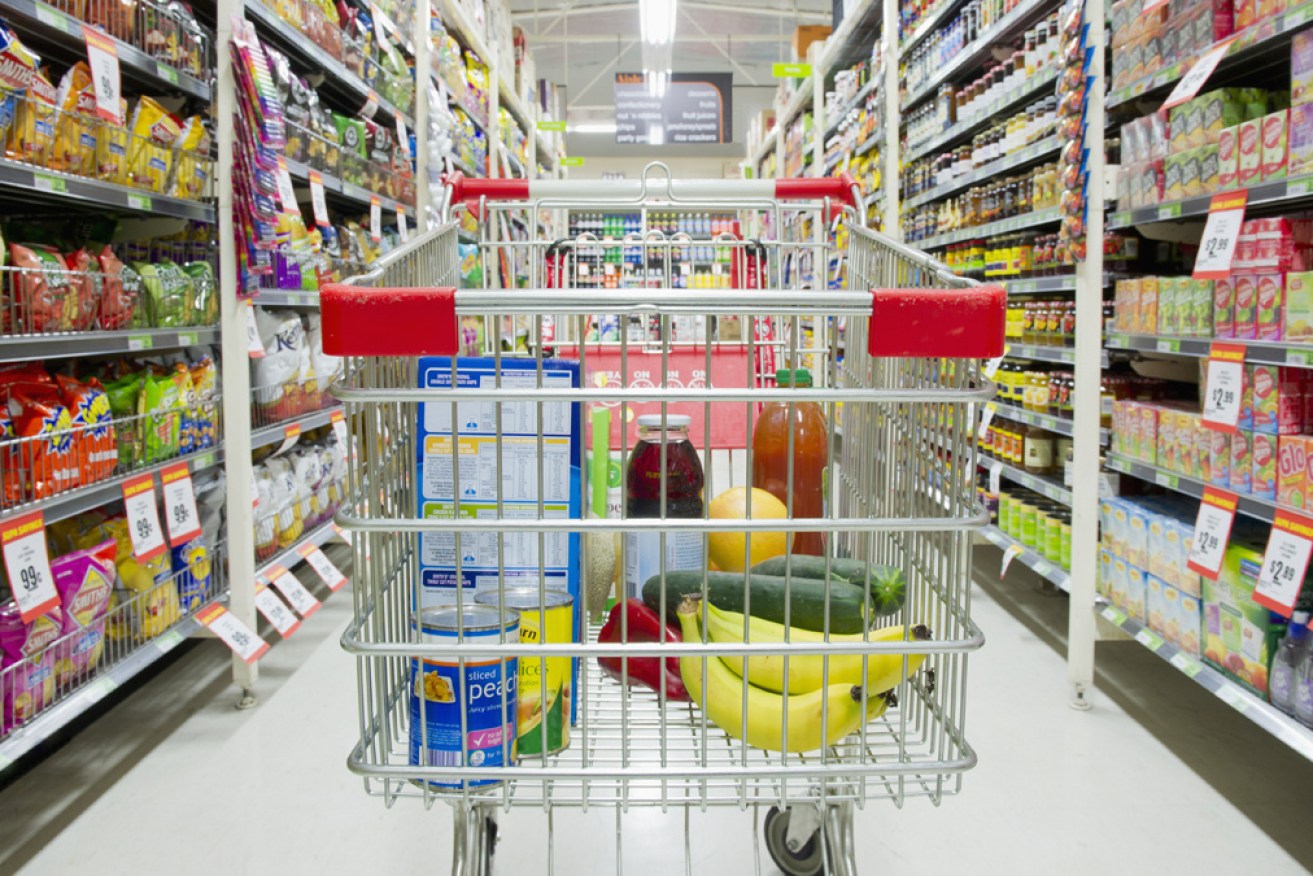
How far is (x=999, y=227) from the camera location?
3531 mm

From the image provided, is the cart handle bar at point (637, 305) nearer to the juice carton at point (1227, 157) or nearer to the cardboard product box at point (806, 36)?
the juice carton at point (1227, 157)

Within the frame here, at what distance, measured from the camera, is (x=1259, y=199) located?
6.79 feet

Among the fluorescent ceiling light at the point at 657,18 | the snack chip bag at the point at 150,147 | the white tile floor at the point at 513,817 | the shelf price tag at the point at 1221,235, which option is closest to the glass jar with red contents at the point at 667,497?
the white tile floor at the point at 513,817

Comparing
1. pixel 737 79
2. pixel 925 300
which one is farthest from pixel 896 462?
pixel 737 79

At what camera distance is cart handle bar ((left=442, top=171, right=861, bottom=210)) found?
1.69 meters

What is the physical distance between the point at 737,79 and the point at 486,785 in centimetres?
1604

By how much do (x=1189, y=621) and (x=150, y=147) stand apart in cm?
274

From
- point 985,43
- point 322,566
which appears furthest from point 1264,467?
point 322,566

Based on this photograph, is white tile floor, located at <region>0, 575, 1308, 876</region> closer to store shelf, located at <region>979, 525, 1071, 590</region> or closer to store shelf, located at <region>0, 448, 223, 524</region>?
store shelf, located at <region>979, 525, 1071, 590</region>

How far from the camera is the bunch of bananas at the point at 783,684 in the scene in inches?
41.2

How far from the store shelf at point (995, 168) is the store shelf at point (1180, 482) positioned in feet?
3.27

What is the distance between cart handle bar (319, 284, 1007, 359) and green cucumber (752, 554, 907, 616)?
0.85 ft

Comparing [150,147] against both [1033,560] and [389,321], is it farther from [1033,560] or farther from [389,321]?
[1033,560]

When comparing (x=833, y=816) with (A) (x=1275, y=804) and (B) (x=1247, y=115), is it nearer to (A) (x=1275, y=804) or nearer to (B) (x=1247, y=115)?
(A) (x=1275, y=804)
